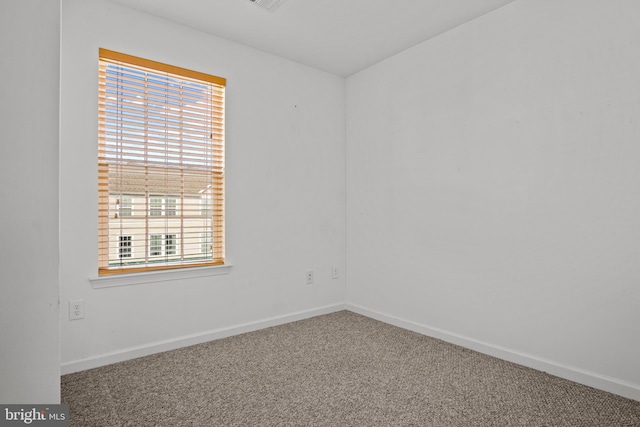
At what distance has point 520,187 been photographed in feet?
7.69

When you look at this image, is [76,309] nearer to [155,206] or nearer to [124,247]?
[124,247]

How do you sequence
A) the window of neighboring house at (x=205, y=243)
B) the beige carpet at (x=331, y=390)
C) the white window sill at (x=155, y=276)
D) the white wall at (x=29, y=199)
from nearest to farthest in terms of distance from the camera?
1. the white wall at (x=29, y=199)
2. the beige carpet at (x=331, y=390)
3. the white window sill at (x=155, y=276)
4. the window of neighboring house at (x=205, y=243)

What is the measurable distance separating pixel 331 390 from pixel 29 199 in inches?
68.3

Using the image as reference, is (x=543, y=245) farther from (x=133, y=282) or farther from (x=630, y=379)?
(x=133, y=282)

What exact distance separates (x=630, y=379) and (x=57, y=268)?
267cm

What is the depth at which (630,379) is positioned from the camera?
192cm

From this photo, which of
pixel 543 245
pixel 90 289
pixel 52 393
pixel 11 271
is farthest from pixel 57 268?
pixel 543 245

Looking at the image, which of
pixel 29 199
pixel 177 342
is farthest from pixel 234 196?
pixel 29 199

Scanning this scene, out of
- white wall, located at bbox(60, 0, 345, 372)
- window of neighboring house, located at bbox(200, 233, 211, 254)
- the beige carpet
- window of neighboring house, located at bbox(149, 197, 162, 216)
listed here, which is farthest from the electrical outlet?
window of neighboring house, located at bbox(200, 233, 211, 254)

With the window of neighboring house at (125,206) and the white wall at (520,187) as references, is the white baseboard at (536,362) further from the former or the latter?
the window of neighboring house at (125,206)

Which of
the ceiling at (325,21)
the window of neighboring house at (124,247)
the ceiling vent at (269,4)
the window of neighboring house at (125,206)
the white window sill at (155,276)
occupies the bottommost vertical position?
the white window sill at (155,276)

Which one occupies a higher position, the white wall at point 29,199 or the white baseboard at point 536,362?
the white wall at point 29,199

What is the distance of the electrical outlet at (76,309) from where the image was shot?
88.3 inches

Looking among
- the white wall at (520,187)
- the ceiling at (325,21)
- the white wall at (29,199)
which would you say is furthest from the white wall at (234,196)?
the white wall at (29,199)
